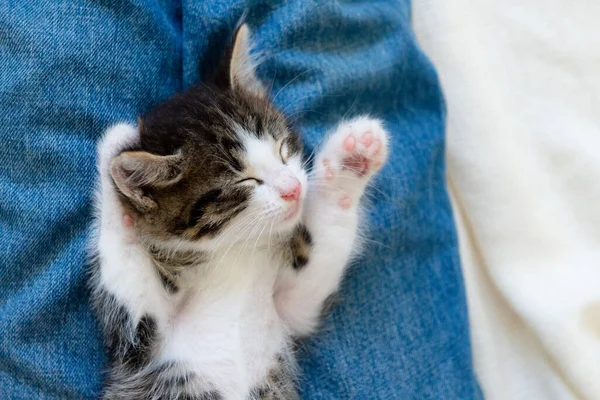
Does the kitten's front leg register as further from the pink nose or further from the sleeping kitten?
the pink nose

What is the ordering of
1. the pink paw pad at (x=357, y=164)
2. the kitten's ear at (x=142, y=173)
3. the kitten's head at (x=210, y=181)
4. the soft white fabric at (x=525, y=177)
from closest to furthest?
1. the kitten's ear at (x=142, y=173)
2. the kitten's head at (x=210, y=181)
3. the pink paw pad at (x=357, y=164)
4. the soft white fabric at (x=525, y=177)

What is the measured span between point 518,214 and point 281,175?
746 mm

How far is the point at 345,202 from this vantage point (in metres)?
1.10

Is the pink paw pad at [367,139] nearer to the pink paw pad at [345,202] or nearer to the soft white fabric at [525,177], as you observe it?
the pink paw pad at [345,202]

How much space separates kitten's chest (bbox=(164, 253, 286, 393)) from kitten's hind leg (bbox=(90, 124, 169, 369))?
70mm

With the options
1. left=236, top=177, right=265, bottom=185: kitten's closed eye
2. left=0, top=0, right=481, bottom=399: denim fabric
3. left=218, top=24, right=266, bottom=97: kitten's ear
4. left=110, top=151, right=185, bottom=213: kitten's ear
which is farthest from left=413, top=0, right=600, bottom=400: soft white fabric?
left=110, top=151, right=185, bottom=213: kitten's ear

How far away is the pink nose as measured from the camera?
3.14 feet

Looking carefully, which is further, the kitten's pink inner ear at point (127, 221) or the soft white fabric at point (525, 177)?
the soft white fabric at point (525, 177)

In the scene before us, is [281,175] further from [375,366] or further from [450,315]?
[450,315]

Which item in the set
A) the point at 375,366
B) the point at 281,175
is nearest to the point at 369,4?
the point at 281,175

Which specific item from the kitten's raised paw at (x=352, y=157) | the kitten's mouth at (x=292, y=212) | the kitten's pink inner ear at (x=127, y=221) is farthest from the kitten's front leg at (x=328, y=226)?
the kitten's pink inner ear at (x=127, y=221)

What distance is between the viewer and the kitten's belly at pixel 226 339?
3.40 ft

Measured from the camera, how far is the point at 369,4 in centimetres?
135

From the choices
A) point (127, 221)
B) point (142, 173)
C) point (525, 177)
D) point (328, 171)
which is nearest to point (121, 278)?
point (127, 221)
